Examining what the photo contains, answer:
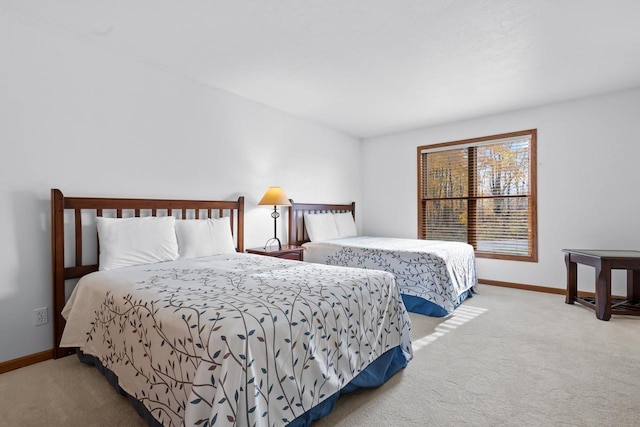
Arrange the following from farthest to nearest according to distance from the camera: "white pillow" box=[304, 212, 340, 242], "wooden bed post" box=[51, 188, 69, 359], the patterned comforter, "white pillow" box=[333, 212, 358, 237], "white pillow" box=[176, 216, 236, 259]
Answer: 1. "white pillow" box=[333, 212, 358, 237]
2. "white pillow" box=[304, 212, 340, 242]
3. "white pillow" box=[176, 216, 236, 259]
4. "wooden bed post" box=[51, 188, 69, 359]
5. the patterned comforter

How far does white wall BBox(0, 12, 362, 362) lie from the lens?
2152 mm

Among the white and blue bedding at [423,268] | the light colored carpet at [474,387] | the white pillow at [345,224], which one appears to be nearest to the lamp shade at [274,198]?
the white and blue bedding at [423,268]

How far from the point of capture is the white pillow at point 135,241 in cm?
232

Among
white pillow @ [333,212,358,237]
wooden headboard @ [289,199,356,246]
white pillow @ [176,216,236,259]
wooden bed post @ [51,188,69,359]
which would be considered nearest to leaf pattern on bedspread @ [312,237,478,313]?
wooden headboard @ [289,199,356,246]

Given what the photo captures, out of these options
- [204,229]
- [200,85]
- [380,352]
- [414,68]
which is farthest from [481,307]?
[200,85]

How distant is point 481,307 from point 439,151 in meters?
2.43

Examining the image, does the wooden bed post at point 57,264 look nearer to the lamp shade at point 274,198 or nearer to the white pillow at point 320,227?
the lamp shade at point 274,198

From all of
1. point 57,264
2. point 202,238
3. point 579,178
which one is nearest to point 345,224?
point 202,238

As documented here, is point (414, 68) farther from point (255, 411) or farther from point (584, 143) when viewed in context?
point (255, 411)

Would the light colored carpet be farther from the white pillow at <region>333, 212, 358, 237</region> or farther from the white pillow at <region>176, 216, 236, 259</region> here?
the white pillow at <region>333, 212, 358, 237</region>

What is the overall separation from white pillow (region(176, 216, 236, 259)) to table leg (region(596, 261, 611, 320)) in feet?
11.7

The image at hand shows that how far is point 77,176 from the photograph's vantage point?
7.96 feet

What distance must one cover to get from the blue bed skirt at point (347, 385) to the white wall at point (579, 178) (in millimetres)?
2996

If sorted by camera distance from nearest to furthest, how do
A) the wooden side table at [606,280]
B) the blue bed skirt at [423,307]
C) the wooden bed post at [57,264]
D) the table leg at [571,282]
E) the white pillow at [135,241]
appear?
the wooden bed post at [57,264]
the white pillow at [135,241]
the wooden side table at [606,280]
the blue bed skirt at [423,307]
the table leg at [571,282]
